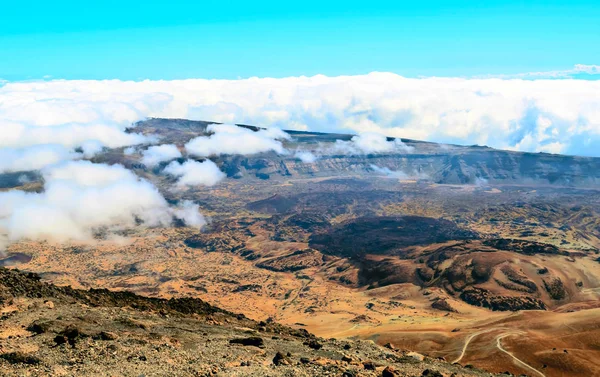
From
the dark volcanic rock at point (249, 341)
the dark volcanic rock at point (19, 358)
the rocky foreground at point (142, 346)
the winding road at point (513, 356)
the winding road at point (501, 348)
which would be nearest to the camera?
the dark volcanic rock at point (19, 358)

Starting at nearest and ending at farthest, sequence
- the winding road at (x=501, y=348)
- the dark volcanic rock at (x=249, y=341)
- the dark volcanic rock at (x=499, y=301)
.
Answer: the dark volcanic rock at (x=249, y=341) < the winding road at (x=501, y=348) < the dark volcanic rock at (x=499, y=301)

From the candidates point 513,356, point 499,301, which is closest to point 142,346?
point 513,356

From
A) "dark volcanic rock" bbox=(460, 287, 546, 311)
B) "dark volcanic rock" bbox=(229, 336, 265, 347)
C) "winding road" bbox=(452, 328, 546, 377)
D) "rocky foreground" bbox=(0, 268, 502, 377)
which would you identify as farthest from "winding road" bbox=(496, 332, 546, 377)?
"dark volcanic rock" bbox=(460, 287, 546, 311)

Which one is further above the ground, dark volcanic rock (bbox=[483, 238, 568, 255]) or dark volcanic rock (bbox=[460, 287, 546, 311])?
dark volcanic rock (bbox=[483, 238, 568, 255])

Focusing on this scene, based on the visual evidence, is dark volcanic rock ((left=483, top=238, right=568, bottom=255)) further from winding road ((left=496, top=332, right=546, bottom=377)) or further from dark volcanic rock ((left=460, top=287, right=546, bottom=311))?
winding road ((left=496, top=332, right=546, bottom=377))

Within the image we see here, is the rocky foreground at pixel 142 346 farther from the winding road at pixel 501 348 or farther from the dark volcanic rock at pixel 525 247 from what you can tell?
the dark volcanic rock at pixel 525 247

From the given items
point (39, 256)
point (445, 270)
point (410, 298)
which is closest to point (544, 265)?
point (445, 270)

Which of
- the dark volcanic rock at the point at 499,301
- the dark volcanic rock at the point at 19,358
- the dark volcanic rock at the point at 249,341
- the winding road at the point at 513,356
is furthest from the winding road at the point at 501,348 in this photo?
the dark volcanic rock at the point at 499,301

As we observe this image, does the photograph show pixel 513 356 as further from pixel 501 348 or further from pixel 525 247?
pixel 525 247

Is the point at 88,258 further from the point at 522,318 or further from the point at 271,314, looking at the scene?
the point at 522,318
